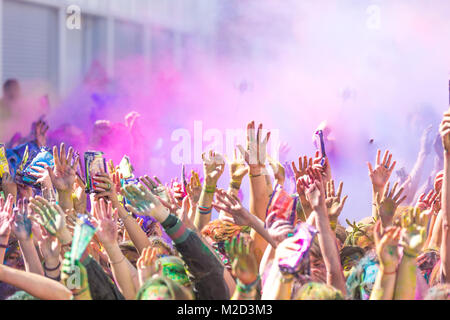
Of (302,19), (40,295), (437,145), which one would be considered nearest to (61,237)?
(40,295)

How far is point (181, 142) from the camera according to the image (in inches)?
250

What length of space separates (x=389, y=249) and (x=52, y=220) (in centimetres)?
102

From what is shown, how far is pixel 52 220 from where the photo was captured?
1919 millimetres

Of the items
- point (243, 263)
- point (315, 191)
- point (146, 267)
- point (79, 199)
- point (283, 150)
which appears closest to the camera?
point (243, 263)

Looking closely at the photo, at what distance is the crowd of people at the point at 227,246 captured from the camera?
1.63 meters

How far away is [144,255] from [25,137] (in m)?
4.56

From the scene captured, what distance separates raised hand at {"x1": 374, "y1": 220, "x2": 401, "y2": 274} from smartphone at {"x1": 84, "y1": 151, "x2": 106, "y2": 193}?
1409 mm

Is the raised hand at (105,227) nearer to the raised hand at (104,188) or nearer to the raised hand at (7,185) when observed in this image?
the raised hand at (104,188)

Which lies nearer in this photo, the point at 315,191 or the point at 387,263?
the point at 387,263

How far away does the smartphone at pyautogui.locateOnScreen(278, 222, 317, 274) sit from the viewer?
160cm

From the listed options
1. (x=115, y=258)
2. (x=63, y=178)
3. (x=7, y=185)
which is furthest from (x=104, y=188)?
(x=7, y=185)

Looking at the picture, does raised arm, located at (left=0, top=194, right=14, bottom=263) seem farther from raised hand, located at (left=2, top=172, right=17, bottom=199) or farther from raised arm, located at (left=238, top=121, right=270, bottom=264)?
raised hand, located at (left=2, top=172, right=17, bottom=199)

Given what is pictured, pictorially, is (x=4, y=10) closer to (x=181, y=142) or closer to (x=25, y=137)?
(x=25, y=137)

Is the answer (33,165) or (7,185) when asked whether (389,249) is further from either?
(7,185)
